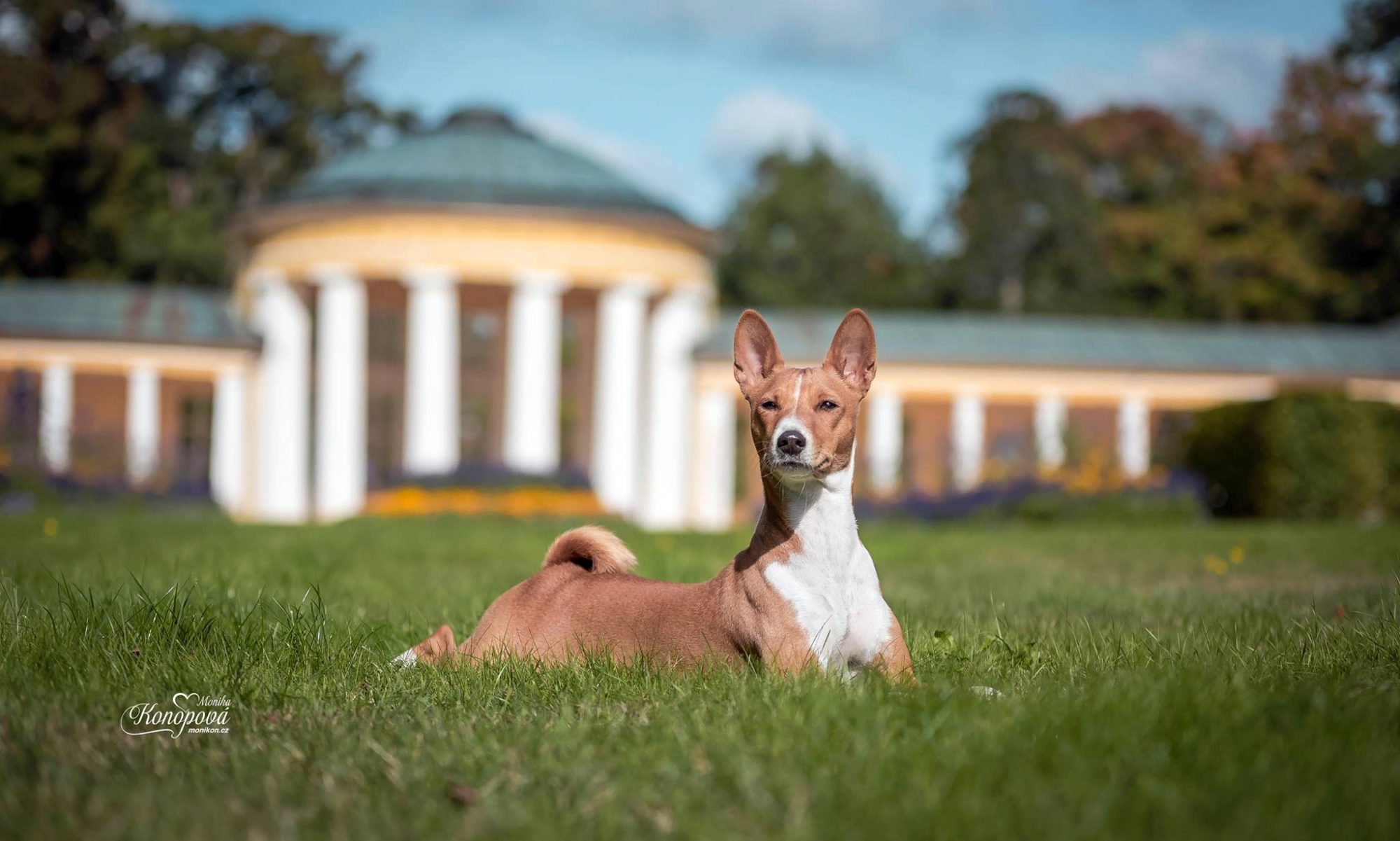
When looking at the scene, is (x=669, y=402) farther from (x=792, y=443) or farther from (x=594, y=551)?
(x=792, y=443)

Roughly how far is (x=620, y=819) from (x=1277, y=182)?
49.2 metres

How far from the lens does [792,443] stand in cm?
496

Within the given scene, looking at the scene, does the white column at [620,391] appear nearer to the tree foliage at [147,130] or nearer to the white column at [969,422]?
the white column at [969,422]

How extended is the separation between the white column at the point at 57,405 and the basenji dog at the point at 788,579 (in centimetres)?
2521

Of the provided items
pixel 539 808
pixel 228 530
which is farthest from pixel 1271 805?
pixel 228 530

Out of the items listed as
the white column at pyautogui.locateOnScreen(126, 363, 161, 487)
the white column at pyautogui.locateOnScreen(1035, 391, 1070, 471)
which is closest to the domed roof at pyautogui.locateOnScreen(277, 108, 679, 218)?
the white column at pyautogui.locateOnScreen(126, 363, 161, 487)

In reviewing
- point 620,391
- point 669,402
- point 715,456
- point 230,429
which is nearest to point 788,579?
point 620,391

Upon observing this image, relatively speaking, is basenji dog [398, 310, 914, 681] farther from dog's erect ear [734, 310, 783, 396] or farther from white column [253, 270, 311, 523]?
white column [253, 270, 311, 523]

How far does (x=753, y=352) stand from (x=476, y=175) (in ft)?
82.6

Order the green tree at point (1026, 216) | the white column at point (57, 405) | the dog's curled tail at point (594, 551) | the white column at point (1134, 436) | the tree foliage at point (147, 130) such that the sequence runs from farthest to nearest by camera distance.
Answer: the green tree at point (1026, 216), the tree foliage at point (147, 130), the white column at point (1134, 436), the white column at point (57, 405), the dog's curled tail at point (594, 551)

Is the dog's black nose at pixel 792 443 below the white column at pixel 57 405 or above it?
above

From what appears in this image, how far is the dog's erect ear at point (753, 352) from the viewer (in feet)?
17.9

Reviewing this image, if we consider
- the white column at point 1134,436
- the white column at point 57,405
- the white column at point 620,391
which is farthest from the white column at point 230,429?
the white column at point 1134,436

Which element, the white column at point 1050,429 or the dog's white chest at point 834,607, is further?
the white column at point 1050,429
